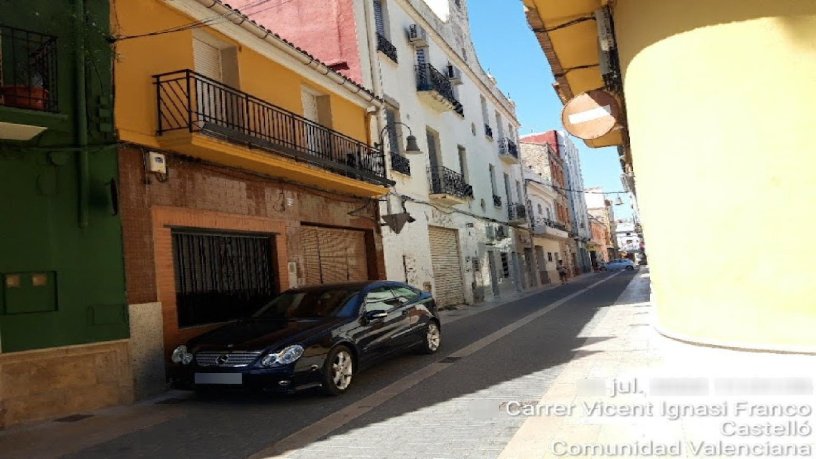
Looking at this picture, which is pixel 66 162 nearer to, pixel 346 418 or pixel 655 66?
pixel 346 418

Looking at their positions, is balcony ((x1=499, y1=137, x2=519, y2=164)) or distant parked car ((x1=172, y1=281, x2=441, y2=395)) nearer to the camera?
distant parked car ((x1=172, y1=281, x2=441, y2=395))

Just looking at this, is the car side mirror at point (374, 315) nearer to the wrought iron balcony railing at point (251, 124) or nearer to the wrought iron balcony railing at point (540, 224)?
the wrought iron balcony railing at point (251, 124)

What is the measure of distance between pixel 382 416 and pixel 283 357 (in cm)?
141

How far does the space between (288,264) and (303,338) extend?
4.66m

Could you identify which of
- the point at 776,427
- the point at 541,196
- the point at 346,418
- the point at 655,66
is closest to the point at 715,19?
the point at 655,66

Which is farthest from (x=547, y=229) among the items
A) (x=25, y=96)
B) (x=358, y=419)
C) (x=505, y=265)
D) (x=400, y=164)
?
(x=25, y=96)

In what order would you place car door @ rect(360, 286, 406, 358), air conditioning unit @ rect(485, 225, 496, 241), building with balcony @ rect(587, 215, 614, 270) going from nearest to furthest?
car door @ rect(360, 286, 406, 358) → air conditioning unit @ rect(485, 225, 496, 241) → building with balcony @ rect(587, 215, 614, 270)

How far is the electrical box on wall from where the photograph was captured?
316 inches

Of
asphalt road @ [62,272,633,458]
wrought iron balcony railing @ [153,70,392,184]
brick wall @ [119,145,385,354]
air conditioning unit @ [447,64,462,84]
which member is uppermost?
air conditioning unit @ [447,64,462,84]

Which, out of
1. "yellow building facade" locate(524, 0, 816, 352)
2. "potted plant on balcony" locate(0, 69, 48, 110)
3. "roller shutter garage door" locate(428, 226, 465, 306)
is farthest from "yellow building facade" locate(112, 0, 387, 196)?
"yellow building facade" locate(524, 0, 816, 352)

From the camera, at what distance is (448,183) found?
1923 centimetres

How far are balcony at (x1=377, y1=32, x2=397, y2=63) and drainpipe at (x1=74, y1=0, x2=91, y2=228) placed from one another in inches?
385

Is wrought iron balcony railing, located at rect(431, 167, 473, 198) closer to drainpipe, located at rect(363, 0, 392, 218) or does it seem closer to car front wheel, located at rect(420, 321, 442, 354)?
drainpipe, located at rect(363, 0, 392, 218)

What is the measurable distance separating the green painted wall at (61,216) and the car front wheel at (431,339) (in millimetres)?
4282
